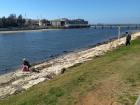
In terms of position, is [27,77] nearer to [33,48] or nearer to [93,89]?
[93,89]

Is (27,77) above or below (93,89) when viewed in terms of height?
below

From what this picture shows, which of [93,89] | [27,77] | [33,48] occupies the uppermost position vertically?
[93,89]

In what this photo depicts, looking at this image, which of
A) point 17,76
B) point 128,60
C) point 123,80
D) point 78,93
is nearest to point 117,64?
point 128,60

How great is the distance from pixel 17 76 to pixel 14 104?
1630cm

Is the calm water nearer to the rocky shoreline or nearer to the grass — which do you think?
the rocky shoreline

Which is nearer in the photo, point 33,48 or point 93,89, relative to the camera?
point 93,89

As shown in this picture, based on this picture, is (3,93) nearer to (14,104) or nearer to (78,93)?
(14,104)

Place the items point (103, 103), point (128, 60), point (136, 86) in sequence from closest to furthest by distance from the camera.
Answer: point (103, 103), point (136, 86), point (128, 60)

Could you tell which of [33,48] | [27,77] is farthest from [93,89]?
[33,48]

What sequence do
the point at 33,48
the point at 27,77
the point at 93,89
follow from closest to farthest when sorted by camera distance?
the point at 93,89 → the point at 27,77 → the point at 33,48

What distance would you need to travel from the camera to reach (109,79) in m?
14.4

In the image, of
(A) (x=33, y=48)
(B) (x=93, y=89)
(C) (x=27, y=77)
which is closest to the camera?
(B) (x=93, y=89)

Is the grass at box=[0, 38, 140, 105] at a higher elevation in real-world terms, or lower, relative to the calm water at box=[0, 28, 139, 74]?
higher

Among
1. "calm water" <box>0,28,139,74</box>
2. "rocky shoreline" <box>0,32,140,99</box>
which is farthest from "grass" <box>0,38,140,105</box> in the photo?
"calm water" <box>0,28,139,74</box>
